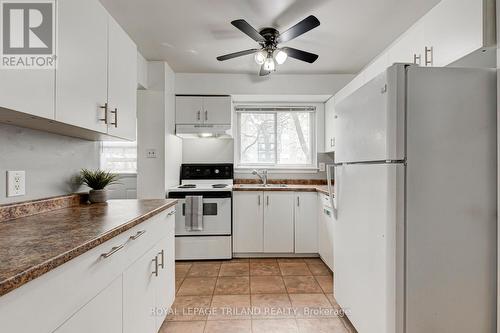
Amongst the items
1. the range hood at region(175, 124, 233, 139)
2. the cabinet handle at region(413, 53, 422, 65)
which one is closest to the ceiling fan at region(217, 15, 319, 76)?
the cabinet handle at region(413, 53, 422, 65)

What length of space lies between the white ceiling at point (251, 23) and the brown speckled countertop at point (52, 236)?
1608 mm

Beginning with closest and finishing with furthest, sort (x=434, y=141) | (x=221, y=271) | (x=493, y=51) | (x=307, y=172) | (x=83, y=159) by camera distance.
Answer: (x=434, y=141) < (x=493, y=51) < (x=83, y=159) < (x=221, y=271) < (x=307, y=172)

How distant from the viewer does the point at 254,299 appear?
2.19m

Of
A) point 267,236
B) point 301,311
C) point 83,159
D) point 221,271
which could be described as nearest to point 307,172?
point 267,236

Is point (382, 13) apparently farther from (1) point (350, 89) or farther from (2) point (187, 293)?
(2) point (187, 293)

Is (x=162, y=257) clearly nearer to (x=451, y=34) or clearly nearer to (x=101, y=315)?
(x=101, y=315)

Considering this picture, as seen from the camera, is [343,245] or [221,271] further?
[221,271]

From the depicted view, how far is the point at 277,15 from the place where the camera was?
210 cm

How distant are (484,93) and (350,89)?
1.66 meters

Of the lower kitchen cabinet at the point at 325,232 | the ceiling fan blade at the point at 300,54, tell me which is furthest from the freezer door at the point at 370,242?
the ceiling fan blade at the point at 300,54

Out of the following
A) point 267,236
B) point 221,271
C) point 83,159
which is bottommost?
point 221,271

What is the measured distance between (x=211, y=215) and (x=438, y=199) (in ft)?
7.70

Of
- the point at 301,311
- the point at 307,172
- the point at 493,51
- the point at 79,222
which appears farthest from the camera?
the point at 307,172

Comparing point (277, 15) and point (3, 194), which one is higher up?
point (277, 15)
